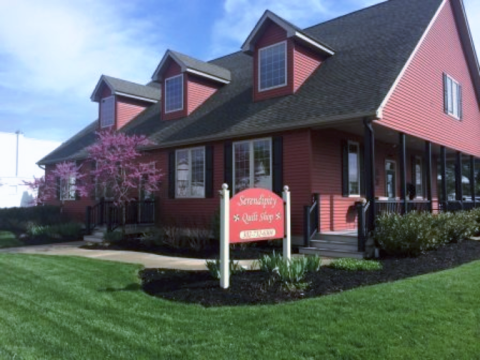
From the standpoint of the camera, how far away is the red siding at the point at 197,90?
58.0ft

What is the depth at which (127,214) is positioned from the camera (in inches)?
667

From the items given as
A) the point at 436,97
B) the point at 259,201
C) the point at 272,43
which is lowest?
the point at 259,201

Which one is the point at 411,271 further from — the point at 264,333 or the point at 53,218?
the point at 53,218

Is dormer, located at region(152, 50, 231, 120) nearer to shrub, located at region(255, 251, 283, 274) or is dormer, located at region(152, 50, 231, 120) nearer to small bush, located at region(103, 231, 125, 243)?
small bush, located at region(103, 231, 125, 243)

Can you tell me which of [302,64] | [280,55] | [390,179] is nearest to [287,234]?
[302,64]

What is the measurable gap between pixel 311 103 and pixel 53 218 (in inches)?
541

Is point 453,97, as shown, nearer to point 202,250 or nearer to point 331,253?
point 331,253

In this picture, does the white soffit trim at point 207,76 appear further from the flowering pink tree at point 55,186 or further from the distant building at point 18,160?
the distant building at point 18,160

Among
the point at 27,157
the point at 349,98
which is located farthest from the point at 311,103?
the point at 27,157

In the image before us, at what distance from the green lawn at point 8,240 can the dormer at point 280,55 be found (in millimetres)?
9810

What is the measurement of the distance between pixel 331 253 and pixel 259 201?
443 centimetres

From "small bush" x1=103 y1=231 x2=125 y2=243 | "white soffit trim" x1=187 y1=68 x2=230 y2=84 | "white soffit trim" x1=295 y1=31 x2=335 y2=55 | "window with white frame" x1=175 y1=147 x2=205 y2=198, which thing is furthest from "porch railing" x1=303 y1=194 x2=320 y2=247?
"white soffit trim" x1=187 y1=68 x2=230 y2=84

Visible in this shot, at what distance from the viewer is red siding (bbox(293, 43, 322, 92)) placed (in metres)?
14.4

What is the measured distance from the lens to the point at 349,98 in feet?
40.2
